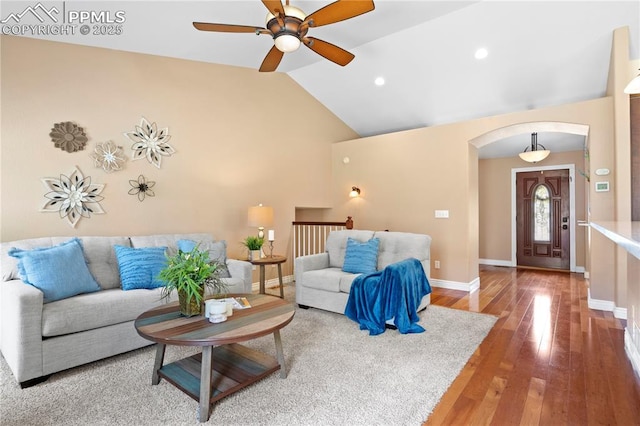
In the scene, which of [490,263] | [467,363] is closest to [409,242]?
[467,363]

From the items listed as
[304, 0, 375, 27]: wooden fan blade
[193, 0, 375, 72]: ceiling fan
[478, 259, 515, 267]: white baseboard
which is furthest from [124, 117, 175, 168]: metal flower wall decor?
[478, 259, 515, 267]: white baseboard

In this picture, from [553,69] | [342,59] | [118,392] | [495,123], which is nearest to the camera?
[118,392]

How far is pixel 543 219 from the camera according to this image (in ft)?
22.3

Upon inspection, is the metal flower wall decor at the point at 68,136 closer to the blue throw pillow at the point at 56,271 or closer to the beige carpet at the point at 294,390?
the blue throw pillow at the point at 56,271

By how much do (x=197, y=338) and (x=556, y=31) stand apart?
4.71m

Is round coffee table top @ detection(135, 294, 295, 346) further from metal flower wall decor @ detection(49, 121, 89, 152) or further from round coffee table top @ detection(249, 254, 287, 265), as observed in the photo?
metal flower wall decor @ detection(49, 121, 89, 152)

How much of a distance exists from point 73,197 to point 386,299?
3.33m

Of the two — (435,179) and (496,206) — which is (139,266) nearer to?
(435,179)

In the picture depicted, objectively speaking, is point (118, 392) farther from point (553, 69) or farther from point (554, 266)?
point (554, 266)

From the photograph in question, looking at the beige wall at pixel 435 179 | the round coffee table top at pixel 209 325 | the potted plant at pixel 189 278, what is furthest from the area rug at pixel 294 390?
the beige wall at pixel 435 179

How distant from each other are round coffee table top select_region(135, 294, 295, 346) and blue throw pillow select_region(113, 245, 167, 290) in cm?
73

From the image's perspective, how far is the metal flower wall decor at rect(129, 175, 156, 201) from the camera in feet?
12.5

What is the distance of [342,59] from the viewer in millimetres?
3176

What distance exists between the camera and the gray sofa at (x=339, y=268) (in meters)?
3.71
